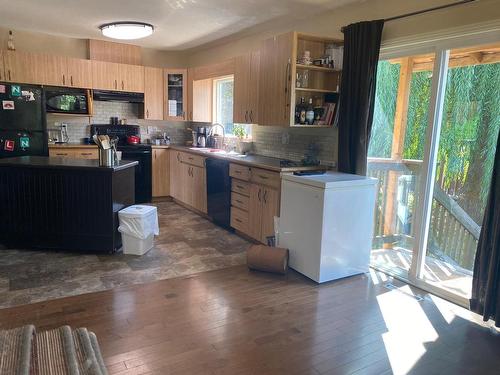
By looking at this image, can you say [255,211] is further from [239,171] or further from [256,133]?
[256,133]

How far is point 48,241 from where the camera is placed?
3721 mm

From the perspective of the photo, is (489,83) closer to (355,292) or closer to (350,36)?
(350,36)

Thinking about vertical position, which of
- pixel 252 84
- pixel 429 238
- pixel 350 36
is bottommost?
pixel 429 238

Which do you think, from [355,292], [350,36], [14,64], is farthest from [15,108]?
[355,292]

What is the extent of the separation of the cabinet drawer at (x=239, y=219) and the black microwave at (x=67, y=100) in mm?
2963

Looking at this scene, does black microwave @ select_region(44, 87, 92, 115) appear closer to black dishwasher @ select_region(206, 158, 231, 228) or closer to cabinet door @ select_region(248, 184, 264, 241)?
black dishwasher @ select_region(206, 158, 231, 228)

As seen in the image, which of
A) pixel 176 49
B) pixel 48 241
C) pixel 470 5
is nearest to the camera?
pixel 470 5

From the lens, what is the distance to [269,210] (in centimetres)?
384

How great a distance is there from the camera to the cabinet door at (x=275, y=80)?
3.65 metres

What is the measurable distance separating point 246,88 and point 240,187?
122 centimetres

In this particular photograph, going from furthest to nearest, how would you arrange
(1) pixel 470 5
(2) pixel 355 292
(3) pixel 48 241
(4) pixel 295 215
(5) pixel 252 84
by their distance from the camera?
(5) pixel 252 84 < (3) pixel 48 241 < (4) pixel 295 215 < (2) pixel 355 292 < (1) pixel 470 5

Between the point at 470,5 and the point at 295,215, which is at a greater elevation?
the point at 470,5

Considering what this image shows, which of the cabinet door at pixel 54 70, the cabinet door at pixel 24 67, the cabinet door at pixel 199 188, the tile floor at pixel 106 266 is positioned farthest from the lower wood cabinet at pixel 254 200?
the cabinet door at pixel 24 67

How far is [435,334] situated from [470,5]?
233 cm
